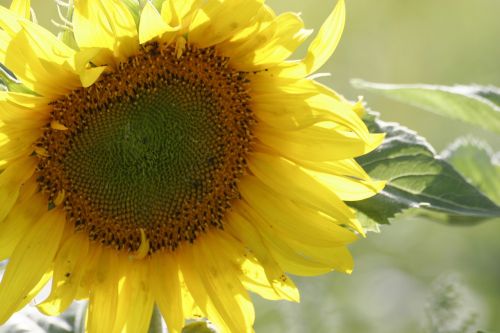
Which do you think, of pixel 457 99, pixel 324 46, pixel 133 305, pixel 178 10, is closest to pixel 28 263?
pixel 133 305

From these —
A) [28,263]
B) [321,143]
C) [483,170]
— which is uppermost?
[321,143]

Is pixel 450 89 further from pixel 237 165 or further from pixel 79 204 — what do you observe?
pixel 79 204

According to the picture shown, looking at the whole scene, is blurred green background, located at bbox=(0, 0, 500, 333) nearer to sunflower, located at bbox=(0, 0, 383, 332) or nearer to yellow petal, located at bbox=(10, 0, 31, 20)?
sunflower, located at bbox=(0, 0, 383, 332)

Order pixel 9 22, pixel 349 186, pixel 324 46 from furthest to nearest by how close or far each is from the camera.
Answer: pixel 349 186 < pixel 324 46 < pixel 9 22

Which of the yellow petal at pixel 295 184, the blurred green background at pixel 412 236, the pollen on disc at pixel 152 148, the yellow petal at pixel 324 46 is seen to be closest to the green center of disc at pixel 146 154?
the pollen on disc at pixel 152 148

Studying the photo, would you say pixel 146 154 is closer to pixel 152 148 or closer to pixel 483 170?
pixel 152 148

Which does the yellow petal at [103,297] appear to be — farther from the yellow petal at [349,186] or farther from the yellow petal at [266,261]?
the yellow petal at [349,186]
